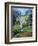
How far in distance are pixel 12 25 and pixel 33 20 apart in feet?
0.88

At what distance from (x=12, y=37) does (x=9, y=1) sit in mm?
426

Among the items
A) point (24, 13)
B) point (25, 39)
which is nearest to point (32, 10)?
point (24, 13)

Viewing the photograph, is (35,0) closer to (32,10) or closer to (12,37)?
(32,10)

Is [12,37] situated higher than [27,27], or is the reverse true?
[27,27]

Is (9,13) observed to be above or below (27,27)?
above

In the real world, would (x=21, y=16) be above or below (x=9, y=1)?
below

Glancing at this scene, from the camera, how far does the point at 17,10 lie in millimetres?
1209

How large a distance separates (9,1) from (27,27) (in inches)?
14.9

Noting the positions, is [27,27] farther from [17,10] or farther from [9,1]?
[9,1]

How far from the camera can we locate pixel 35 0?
127 centimetres

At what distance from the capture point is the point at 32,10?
1248mm
